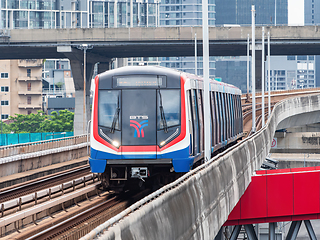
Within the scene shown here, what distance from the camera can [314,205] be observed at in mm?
19438

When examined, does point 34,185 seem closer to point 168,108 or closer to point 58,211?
point 58,211

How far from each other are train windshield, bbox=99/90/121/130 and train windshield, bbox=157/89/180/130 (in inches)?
43.0

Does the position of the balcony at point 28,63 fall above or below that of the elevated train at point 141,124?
above

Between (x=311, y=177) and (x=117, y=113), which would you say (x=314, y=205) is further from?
(x=117, y=113)

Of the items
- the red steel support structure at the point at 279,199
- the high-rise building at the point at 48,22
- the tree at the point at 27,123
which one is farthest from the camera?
the high-rise building at the point at 48,22

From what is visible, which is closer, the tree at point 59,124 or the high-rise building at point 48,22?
the tree at point 59,124

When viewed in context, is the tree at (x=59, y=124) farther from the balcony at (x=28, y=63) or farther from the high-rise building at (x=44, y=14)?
the high-rise building at (x=44, y=14)

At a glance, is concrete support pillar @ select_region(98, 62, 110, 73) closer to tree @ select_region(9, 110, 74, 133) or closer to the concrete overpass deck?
the concrete overpass deck

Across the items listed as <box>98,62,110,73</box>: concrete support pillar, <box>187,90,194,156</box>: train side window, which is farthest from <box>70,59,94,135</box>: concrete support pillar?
<box>187,90,194,156</box>: train side window

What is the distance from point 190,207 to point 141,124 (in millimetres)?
5388

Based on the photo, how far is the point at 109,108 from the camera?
1398 cm

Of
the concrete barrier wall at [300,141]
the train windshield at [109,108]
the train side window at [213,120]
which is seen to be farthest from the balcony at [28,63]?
the train windshield at [109,108]

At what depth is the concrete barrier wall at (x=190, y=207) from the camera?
249 inches

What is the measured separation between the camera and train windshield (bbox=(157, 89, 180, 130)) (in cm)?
1392
